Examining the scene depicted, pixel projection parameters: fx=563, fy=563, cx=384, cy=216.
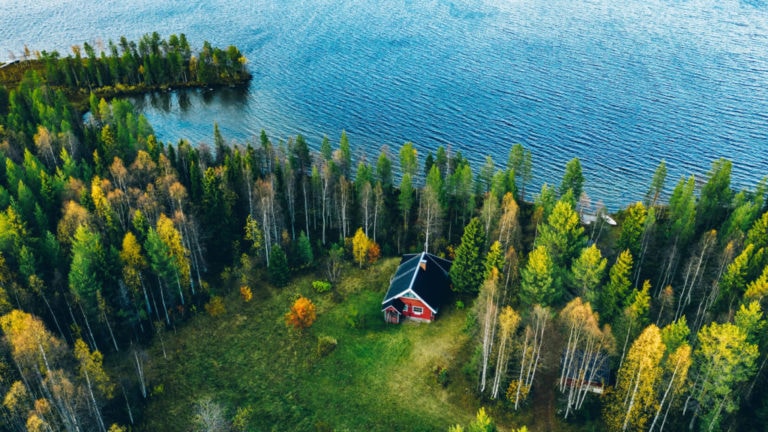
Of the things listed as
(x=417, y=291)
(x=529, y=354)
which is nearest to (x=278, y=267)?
(x=417, y=291)

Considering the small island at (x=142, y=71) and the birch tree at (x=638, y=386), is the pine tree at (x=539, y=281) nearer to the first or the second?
the birch tree at (x=638, y=386)

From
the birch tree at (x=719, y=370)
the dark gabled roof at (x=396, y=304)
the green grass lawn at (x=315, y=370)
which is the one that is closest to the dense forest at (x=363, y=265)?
the birch tree at (x=719, y=370)

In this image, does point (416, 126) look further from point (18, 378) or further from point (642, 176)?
point (18, 378)

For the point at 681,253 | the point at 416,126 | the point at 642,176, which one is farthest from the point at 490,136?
the point at 681,253

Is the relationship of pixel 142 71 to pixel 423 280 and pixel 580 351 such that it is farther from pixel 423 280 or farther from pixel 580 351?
pixel 580 351

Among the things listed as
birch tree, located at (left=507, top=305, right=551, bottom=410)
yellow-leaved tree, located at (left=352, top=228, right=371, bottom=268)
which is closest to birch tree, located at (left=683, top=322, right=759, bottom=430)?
birch tree, located at (left=507, top=305, right=551, bottom=410)

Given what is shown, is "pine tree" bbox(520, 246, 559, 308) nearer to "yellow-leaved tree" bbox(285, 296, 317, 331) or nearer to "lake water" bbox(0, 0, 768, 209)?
"yellow-leaved tree" bbox(285, 296, 317, 331)
